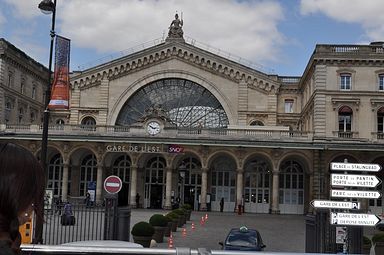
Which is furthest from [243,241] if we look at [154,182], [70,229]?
[154,182]

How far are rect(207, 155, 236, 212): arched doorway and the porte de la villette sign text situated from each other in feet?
17.4

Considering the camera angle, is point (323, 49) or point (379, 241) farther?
point (323, 49)

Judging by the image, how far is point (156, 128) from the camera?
48.7 meters

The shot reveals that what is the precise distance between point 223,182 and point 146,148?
8.82 m

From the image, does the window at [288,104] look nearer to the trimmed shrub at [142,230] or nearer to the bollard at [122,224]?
the trimmed shrub at [142,230]

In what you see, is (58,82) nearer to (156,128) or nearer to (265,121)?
(156,128)

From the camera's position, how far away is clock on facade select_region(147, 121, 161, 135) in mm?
48531

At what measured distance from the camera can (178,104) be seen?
56781 mm

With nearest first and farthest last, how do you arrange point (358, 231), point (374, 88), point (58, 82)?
point (358, 231), point (58, 82), point (374, 88)

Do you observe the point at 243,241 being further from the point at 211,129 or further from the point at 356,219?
the point at 211,129

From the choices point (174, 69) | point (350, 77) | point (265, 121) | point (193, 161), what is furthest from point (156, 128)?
point (350, 77)

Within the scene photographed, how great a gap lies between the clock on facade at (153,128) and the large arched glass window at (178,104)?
22.8 feet

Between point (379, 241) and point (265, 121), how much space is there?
3627 cm

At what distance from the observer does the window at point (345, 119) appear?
4666cm
